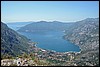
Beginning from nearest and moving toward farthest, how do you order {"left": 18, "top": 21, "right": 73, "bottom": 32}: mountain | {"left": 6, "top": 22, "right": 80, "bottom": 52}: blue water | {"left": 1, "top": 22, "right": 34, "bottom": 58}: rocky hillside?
{"left": 1, "top": 22, "right": 34, "bottom": 58}: rocky hillside
{"left": 6, "top": 22, "right": 80, "bottom": 52}: blue water
{"left": 18, "top": 21, "right": 73, "bottom": 32}: mountain

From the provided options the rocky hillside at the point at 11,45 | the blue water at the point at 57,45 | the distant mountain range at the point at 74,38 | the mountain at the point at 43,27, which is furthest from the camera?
the mountain at the point at 43,27

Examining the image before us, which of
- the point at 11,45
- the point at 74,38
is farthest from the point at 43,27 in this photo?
the point at 11,45

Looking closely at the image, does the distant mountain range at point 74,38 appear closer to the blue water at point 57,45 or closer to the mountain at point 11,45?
the mountain at point 11,45

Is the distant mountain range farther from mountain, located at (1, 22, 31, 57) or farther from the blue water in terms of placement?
the blue water

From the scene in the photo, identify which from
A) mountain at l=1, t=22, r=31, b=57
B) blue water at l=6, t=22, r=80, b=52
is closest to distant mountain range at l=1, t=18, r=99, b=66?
mountain at l=1, t=22, r=31, b=57

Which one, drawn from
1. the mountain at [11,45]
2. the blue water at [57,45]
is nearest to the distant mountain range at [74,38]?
the mountain at [11,45]

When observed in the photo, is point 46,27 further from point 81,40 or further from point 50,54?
point 50,54

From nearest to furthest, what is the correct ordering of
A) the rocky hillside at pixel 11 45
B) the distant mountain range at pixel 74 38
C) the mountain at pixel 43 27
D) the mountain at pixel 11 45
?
the rocky hillside at pixel 11 45, the mountain at pixel 11 45, the distant mountain range at pixel 74 38, the mountain at pixel 43 27

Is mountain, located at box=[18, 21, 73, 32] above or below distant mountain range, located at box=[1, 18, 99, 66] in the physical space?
below

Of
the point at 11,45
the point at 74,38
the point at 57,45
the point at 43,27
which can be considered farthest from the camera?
the point at 43,27

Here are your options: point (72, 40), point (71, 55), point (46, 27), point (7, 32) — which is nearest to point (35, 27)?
point (46, 27)

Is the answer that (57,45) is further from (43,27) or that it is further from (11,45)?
(43,27)
